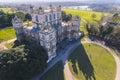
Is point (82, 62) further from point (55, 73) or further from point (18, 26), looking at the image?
point (18, 26)

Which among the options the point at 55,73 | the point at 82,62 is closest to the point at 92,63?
the point at 82,62

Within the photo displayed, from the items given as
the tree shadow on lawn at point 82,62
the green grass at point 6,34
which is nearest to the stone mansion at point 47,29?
the tree shadow on lawn at point 82,62

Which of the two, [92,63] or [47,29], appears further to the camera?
[92,63]

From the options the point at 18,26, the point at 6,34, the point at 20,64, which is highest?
the point at 18,26

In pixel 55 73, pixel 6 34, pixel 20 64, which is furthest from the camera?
pixel 6 34

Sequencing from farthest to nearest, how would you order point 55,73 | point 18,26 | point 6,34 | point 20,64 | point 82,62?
point 6,34 → point 18,26 → point 82,62 → point 55,73 → point 20,64

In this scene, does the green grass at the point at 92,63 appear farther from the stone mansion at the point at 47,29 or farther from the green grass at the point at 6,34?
the green grass at the point at 6,34

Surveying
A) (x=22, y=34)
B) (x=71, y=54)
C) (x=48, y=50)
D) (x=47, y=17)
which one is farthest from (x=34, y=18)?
(x=71, y=54)

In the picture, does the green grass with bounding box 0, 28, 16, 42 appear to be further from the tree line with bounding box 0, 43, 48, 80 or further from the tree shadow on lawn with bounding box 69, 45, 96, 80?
the tree shadow on lawn with bounding box 69, 45, 96, 80
